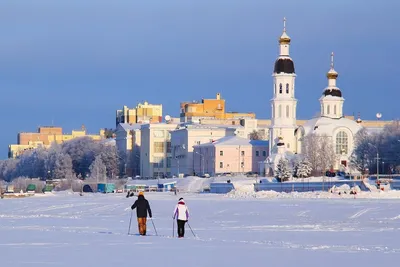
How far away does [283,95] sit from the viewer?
407 ft

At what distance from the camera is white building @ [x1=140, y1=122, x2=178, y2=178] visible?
152 metres

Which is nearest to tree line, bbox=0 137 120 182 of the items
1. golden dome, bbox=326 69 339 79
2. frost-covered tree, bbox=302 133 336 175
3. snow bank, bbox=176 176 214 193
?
snow bank, bbox=176 176 214 193

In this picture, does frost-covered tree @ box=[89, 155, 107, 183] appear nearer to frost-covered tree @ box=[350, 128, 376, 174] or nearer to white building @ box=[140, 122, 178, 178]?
white building @ box=[140, 122, 178, 178]

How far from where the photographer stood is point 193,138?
484 ft

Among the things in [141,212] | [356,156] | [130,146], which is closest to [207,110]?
[130,146]

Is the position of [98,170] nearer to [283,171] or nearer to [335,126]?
[335,126]

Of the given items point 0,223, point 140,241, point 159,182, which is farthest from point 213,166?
point 140,241

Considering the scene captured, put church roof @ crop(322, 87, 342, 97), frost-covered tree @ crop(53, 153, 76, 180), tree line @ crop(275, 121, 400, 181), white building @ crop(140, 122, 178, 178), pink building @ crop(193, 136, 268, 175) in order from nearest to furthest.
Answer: tree line @ crop(275, 121, 400, 181)
church roof @ crop(322, 87, 342, 97)
pink building @ crop(193, 136, 268, 175)
white building @ crop(140, 122, 178, 178)
frost-covered tree @ crop(53, 153, 76, 180)

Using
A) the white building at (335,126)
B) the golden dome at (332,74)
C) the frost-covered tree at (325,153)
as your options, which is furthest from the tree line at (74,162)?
the frost-covered tree at (325,153)

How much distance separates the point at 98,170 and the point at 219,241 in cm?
11524

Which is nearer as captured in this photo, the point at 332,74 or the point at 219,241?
the point at 219,241

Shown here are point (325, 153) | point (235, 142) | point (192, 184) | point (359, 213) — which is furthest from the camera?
point (235, 142)

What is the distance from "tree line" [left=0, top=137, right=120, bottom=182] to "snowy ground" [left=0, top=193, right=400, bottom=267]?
324 feet

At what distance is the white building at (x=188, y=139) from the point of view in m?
146
